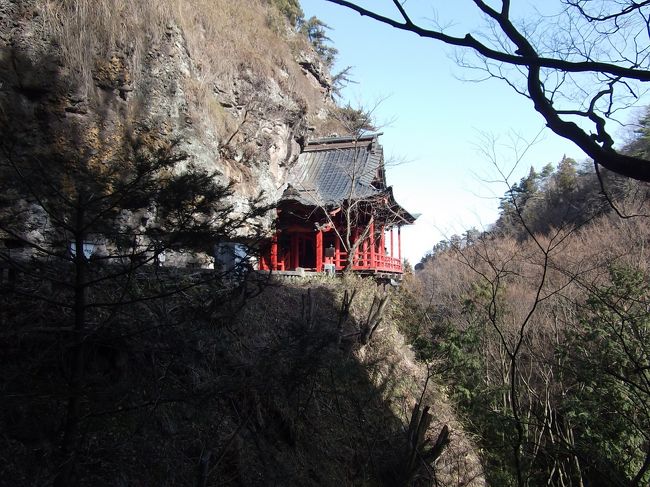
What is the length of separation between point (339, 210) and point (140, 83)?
7601 millimetres

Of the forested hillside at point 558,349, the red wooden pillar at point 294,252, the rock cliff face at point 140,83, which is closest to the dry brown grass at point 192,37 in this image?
the rock cliff face at point 140,83

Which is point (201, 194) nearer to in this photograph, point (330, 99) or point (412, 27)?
point (412, 27)

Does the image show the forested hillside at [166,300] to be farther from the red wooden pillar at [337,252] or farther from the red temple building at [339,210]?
the red wooden pillar at [337,252]

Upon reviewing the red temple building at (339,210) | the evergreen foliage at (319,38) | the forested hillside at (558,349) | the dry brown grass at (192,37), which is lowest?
the forested hillside at (558,349)

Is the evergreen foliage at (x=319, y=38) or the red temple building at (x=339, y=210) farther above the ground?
the evergreen foliage at (x=319, y=38)

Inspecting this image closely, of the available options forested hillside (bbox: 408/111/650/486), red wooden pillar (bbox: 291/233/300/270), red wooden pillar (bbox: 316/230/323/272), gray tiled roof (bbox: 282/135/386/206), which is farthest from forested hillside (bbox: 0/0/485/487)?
red wooden pillar (bbox: 316/230/323/272)

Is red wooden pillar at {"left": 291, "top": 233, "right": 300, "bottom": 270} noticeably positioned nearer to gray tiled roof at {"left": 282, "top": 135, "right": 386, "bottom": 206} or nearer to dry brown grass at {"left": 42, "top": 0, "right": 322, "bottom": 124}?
gray tiled roof at {"left": 282, "top": 135, "right": 386, "bottom": 206}

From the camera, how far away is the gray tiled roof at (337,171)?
1619 centimetres

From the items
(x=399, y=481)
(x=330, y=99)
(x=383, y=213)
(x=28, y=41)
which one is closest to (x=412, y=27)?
(x=399, y=481)

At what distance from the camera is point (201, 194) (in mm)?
3004

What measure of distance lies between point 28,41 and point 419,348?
1076cm

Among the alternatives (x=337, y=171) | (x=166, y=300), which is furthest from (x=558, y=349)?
(x=337, y=171)

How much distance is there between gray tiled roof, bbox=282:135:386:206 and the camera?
53.1ft

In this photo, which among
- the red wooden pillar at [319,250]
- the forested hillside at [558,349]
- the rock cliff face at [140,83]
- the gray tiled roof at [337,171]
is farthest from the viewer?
the gray tiled roof at [337,171]
